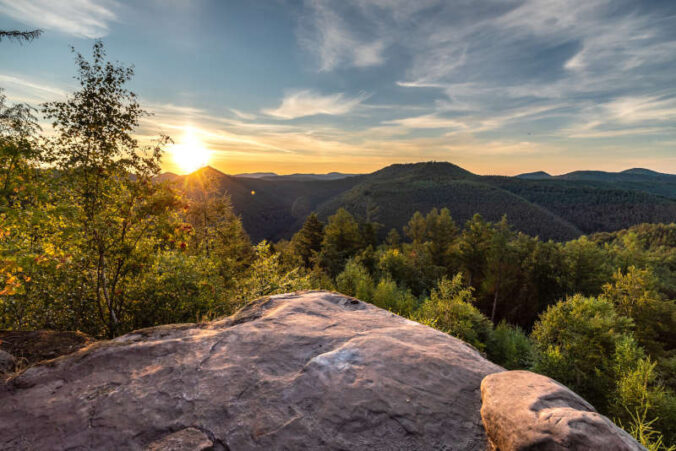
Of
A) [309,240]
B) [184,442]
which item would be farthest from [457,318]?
[309,240]

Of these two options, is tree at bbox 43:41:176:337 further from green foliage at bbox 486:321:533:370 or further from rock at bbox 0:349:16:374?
green foliage at bbox 486:321:533:370

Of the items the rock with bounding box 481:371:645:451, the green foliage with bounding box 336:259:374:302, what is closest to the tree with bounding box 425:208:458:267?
the green foliage with bounding box 336:259:374:302

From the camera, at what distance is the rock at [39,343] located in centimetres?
639

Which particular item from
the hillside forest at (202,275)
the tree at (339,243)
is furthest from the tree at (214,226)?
the tree at (339,243)

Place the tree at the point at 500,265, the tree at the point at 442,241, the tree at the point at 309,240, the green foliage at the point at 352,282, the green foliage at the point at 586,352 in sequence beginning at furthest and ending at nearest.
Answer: the tree at the point at 309,240 → the tree at the point at 442,241 → the tree at the point at 500,265 → the green foliage at the point at 352,282 → the green foliage at the point at 586,352

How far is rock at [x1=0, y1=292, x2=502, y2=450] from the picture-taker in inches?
153

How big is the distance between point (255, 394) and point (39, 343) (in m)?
6.37

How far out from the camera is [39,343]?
6859 millimetres

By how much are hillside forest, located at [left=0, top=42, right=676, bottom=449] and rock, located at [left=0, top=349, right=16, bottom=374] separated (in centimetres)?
127

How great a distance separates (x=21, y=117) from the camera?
7902 mm

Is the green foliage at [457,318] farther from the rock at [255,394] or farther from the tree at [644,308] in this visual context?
the rock at [255,394]

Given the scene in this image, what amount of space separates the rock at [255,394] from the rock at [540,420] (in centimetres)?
42

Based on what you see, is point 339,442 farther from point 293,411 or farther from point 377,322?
point 377,322

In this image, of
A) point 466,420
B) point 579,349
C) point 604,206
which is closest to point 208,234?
point 466,420
